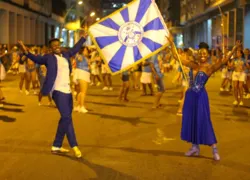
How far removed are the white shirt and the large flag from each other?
0.69m

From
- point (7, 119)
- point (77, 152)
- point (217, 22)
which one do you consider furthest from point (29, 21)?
point (77, 152)

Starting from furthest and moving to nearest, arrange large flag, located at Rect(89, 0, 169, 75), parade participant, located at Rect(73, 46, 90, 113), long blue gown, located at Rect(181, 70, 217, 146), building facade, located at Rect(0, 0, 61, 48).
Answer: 1. building facade, located at Rect(0, 0, 61, 48)
2. parade participant, located at Rect(73, 46, 90, 113)
3. large flag, located at Rect(89, 0, 169, 75)
4. long blue gown, located at Rect(181, 70, 217, 146)

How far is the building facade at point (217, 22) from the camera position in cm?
3844

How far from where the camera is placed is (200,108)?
7.81 metres

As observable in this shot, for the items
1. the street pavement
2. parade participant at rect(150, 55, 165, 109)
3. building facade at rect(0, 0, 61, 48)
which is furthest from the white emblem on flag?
building facade at rect(0, 0, 61, 48)

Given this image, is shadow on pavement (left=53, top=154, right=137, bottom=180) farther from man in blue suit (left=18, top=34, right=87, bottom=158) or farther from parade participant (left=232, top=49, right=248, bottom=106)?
parade participant (left=232, top=49, right=248, bottom=106)

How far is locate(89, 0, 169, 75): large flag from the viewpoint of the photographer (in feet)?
27.1

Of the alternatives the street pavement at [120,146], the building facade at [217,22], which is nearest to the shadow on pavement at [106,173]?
the street pavement at [120,146]

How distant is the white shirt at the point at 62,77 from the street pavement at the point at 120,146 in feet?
3.64

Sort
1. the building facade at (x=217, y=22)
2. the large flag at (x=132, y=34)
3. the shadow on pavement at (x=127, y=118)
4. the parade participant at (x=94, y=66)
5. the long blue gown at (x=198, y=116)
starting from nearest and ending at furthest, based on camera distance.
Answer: the long blue gown at (x=198, y=116), the large flag at (x=132, y=34), the shadow on pavement at (x=127, y=118), the parade participant at (x=94, y=66), the building facade at (x=217, y=22)

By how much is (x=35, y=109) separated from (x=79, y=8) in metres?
86.5

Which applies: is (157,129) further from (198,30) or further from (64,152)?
(198,30)

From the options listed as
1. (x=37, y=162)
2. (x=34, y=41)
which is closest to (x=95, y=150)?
(x=37, y=162)

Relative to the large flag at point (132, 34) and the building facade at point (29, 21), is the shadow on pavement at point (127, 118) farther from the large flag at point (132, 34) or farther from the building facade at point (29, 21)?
the building facade at point (29, 21)
